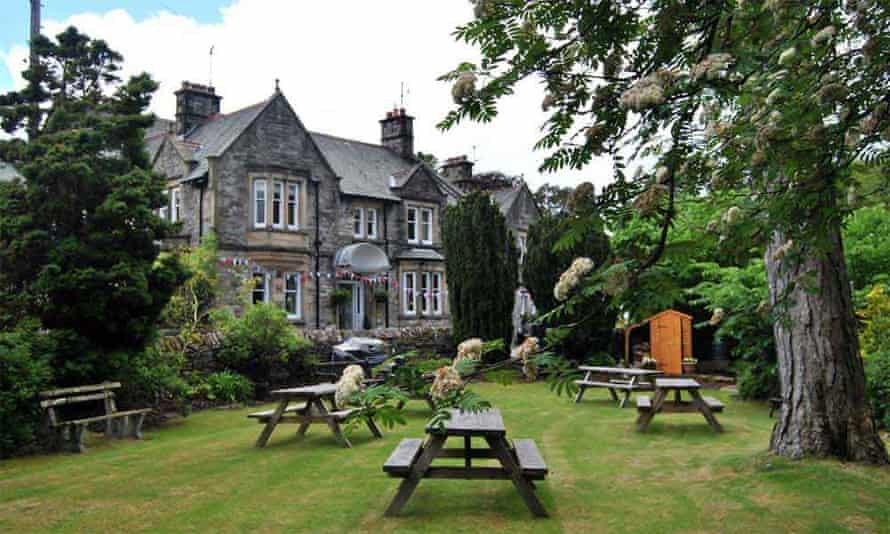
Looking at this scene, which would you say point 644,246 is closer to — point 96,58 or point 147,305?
point 147,305

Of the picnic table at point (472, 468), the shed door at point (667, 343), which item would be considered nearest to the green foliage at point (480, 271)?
the shed door at point (667, 343)

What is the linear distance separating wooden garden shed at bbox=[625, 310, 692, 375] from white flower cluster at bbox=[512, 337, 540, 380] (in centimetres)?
2024

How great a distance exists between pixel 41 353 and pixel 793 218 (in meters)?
11.2

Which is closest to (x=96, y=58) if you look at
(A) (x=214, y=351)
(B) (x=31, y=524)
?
(A) (x=214, y=351)

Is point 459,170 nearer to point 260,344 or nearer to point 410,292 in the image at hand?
point 410,292

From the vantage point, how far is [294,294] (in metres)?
29.2

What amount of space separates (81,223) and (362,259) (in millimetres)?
17990

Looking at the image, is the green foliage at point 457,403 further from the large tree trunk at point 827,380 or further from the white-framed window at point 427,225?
the white-framed window at point 427,225

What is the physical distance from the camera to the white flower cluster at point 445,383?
3525 millimetres

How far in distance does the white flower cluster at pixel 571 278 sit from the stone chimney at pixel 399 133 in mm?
33892

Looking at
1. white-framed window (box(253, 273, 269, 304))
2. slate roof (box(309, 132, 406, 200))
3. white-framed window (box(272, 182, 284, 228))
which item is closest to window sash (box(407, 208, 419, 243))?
slate roof (box(309, 132, 406, 200))

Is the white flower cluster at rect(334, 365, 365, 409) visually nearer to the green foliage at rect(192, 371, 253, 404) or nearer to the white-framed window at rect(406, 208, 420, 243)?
the green foliage at rect(192, 371, 253, 404)

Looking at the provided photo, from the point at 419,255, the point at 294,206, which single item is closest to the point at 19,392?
the point at 294,206

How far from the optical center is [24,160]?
1295 cm
